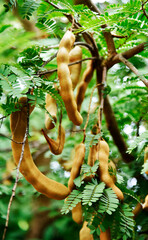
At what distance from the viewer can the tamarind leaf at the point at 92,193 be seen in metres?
0.62

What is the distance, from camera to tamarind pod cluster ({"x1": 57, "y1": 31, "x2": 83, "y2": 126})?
61cm

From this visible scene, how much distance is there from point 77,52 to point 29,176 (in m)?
0.44

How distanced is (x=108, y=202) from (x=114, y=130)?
2.04 feet

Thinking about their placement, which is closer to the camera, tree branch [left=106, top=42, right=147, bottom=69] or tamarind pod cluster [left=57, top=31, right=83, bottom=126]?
tamarind pod cluster [left=57, top=31, right=83, bottom=126]

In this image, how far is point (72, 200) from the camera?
653 millimetres

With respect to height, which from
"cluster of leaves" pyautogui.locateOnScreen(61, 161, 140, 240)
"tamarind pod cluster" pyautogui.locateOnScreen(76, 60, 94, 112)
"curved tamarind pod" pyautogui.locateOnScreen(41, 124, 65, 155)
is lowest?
"cluster of leaves" pyautogui.locateOnScreen(61, 161, 140, 240)

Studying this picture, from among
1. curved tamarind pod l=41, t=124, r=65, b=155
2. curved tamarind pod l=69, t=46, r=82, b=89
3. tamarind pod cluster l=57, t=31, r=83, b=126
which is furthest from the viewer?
curved tamarind pod l=69, t=46, r=82, b=89

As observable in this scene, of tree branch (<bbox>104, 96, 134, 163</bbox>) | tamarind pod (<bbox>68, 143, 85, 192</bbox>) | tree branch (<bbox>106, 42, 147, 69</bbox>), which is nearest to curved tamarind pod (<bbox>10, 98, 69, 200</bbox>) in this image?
tamarind pod (<bbox>68, 143, 85, 192</bbox>)

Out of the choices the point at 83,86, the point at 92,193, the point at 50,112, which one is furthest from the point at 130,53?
the point at 92,193

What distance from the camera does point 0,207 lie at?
1174mm

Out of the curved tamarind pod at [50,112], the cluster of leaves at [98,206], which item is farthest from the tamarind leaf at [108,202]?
the curved tamarind pod at [50,112]

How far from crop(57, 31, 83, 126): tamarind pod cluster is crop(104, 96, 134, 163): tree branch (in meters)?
Result: 0.55

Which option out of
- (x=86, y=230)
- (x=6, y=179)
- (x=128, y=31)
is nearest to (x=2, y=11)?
(x=128, y=31)

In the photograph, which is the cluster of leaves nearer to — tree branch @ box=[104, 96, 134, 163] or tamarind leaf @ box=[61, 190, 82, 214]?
tamarind leaf @ box=[61, 190, 82, 214]
